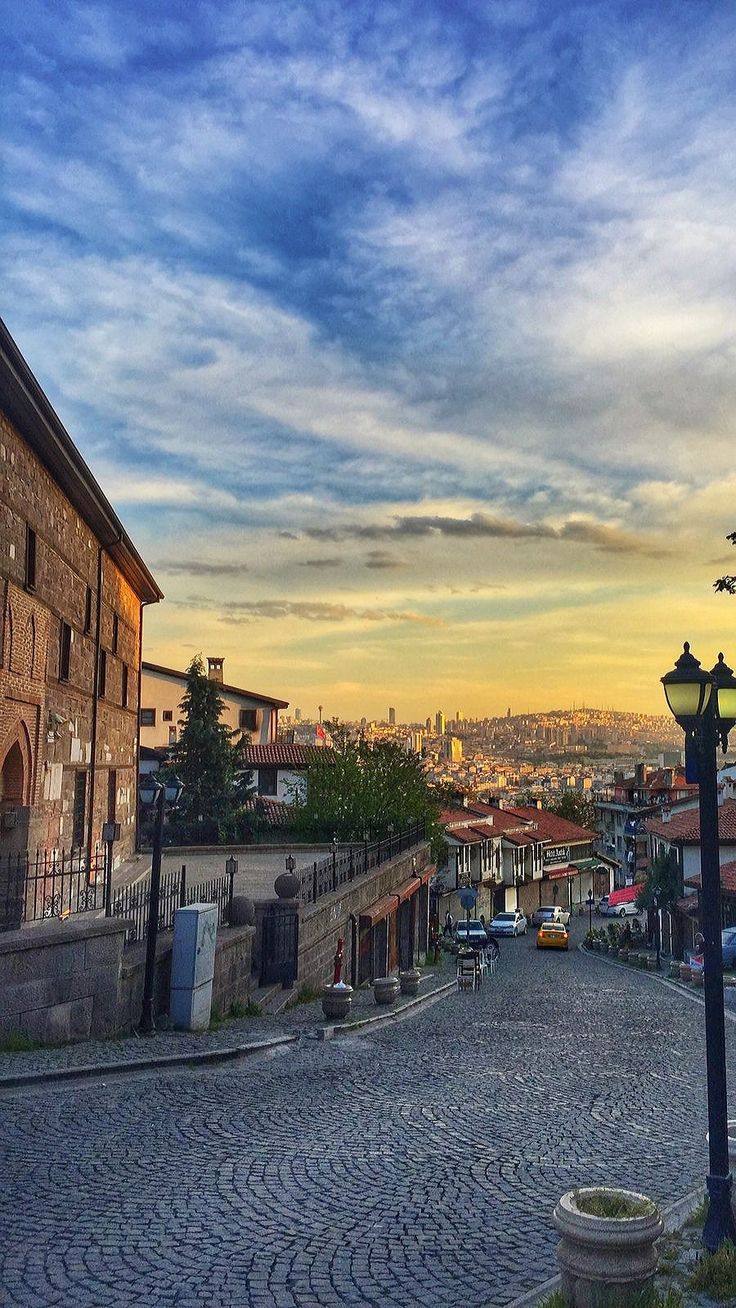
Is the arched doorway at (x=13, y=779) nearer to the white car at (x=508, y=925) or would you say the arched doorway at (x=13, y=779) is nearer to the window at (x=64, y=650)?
the window at (x=64, y=650)

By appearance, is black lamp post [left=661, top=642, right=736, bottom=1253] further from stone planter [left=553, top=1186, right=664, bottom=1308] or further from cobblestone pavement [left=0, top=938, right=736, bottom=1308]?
cobblestone pavement [left=0, top=938, right=736, bottom=1308]

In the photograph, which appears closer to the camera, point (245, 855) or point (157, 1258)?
point (157, 1258)

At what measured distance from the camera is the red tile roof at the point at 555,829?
3194 inches

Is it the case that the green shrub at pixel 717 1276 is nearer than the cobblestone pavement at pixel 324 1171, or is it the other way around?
the green shrub at pixel 717 1276

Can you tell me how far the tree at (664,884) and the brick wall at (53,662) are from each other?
2687cm

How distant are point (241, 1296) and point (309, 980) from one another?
15.0 metres

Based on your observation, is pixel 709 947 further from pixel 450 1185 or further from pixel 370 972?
pixel 370 972

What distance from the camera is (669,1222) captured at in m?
6.62

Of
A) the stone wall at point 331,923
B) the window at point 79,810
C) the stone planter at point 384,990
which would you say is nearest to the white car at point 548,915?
the stone wall at point 331,923

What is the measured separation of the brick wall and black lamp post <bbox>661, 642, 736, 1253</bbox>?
505 inches

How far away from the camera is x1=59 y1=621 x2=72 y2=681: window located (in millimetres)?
21172

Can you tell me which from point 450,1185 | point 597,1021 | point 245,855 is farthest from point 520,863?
point 450,1185

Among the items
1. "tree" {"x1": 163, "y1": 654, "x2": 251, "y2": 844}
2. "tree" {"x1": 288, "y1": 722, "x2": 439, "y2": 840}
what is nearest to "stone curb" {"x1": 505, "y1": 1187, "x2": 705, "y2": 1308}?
"tree" {"x1": 288, "y1": 722, "x2": 439, "y2": 840}

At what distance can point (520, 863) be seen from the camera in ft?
249
